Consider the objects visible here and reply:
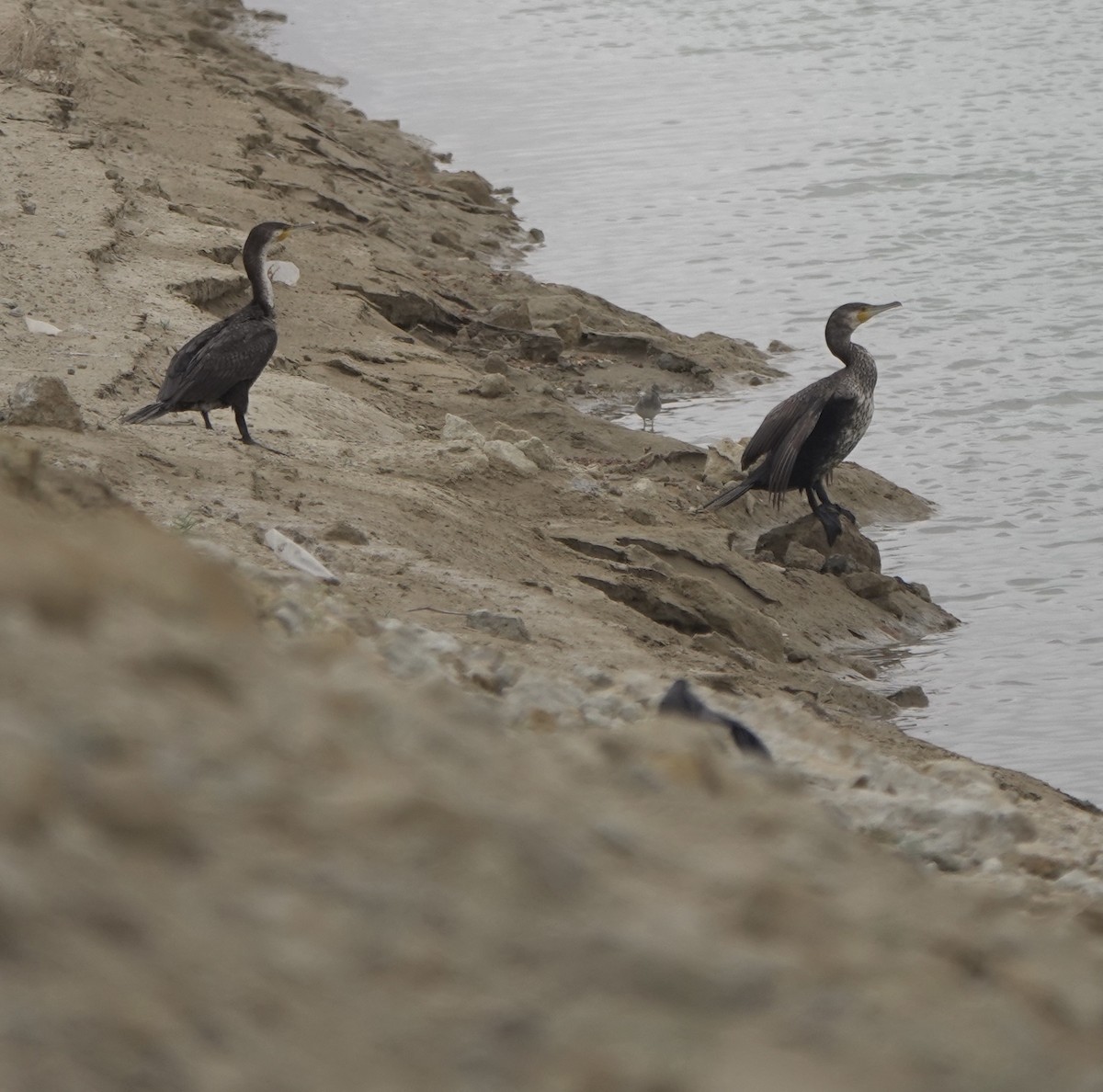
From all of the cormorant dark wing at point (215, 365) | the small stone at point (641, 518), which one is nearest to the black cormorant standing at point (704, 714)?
the cormorant dark wing at point (215, 365)

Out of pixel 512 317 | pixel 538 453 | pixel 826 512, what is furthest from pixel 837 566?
pixel 512 317

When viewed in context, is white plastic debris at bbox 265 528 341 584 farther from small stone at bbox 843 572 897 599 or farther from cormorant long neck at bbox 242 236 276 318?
small stone at bbox 843 572 897 599

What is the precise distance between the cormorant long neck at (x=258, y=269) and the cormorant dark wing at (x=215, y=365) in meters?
0.51

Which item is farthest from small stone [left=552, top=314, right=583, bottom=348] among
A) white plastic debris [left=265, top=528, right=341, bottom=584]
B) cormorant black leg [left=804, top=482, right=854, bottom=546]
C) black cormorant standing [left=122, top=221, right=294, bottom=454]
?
white plastic debris [left=265, top=528, right=341, bottom=584]

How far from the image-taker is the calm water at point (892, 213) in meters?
8.54

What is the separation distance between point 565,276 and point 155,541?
11.7m

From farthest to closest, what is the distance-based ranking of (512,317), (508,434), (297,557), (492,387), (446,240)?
(446,240)
(512,317)
(492,387)
(508,434)
(297,557)

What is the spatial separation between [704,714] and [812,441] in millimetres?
5298

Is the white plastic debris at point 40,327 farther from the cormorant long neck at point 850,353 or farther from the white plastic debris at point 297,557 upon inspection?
the cormorant long neck at point 850,353

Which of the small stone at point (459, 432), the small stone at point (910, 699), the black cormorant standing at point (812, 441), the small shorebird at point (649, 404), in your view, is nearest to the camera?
the small stone at point (910, 699)

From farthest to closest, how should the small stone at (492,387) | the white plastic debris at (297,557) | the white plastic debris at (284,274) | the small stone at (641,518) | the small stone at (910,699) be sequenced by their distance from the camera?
the white plastic debris at (284,274) < the small stone at (492,387) < the small stone at (641,518) < the small stone at (910,699) < the white plastic debris at (297,557)

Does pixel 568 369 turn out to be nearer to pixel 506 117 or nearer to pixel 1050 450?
pixel 1050 450

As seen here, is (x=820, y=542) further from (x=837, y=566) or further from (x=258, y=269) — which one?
(x=258, y=269)

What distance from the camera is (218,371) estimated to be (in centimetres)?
696
